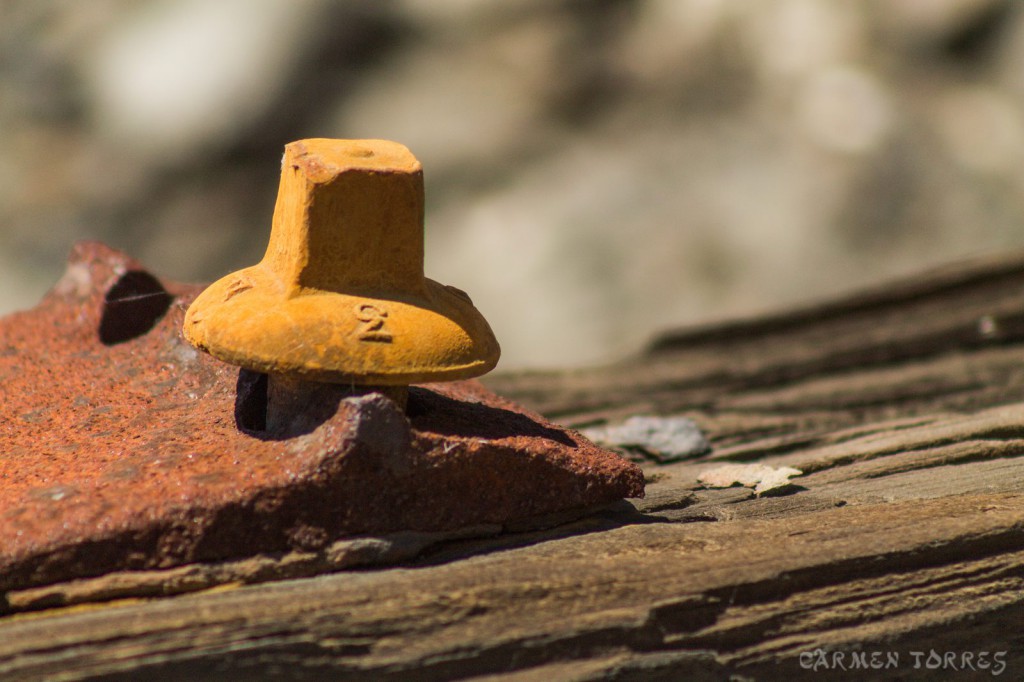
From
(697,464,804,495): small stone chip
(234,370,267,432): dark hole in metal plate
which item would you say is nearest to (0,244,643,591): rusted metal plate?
(234,370,267,432): dark hole in metal plate

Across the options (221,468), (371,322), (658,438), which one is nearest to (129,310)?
(221,468)

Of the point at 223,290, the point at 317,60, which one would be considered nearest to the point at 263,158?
the point at 317,60

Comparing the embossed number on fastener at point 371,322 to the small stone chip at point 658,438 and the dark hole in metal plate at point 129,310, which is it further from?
the small stone chip at point 658,438

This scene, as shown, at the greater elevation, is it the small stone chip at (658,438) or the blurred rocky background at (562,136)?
the blurred rocky background at (562,136)

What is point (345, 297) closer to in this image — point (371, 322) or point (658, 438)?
point (371, 322)

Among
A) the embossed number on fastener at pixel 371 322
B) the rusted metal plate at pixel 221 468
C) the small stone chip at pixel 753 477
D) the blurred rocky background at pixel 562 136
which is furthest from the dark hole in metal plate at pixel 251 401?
the blurred rocky background at pixel 562 136

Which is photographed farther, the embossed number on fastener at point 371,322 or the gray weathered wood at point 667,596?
the embossed number on fastener at point 371,322
